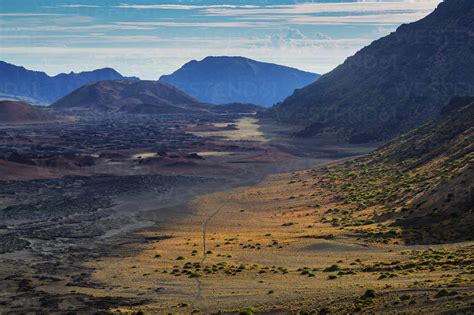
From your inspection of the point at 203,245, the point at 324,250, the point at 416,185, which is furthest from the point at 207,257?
the point at 416,185

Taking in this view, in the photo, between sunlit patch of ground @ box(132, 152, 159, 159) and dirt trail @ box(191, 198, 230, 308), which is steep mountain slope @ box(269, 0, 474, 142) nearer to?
sunlit patch of ground @ box(132, 152, 159, 159)

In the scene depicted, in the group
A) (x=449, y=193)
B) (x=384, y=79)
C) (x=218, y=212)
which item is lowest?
(x=218, y=212)

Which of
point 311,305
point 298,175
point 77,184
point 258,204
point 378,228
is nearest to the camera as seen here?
point 311,305

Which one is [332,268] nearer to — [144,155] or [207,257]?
[207,257]

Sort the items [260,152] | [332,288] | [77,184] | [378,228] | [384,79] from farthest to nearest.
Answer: [384,79] → [260,152] → [77,184] → [378,228] → [332,288]

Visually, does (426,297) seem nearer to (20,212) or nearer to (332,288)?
(332,288)

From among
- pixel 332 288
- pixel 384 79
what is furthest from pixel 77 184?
pixel 384 79

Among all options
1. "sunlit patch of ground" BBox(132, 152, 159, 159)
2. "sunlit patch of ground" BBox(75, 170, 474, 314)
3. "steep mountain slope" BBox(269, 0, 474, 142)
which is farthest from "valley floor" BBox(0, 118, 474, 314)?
"steep mountain slope" BBox(269, 0, 474, 142)
